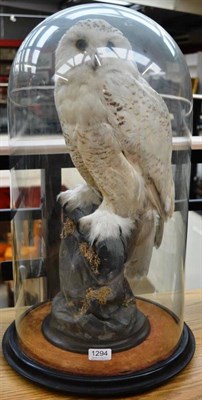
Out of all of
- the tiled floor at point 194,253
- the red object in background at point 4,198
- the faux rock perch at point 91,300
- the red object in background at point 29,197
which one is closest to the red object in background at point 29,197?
the red object in background at point 29,197

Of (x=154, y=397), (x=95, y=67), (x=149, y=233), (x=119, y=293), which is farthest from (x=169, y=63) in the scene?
(x=154, y=397)

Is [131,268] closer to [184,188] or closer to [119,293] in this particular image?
[119,293]

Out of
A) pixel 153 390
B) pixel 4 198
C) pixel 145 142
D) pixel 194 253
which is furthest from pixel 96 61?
pixel 4 198

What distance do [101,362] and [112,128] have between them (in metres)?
0.35

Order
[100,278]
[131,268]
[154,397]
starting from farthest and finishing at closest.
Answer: [131,268] < [100,278] < [154,397]

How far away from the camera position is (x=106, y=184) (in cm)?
73

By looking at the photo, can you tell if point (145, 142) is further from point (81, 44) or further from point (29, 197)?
point (29, 197)

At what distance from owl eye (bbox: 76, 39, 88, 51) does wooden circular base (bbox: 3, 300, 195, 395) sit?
1.53 feet

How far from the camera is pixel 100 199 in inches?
32.2

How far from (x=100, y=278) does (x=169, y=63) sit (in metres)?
0.39

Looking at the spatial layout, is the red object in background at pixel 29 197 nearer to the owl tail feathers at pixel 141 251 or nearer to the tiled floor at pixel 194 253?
the owl tail feathers at pixel 141 251

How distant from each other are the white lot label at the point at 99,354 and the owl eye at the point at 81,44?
46cm

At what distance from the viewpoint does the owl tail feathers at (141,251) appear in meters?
0.79

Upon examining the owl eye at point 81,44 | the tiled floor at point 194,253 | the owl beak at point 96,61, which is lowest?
the tiled floor at point 194,253
